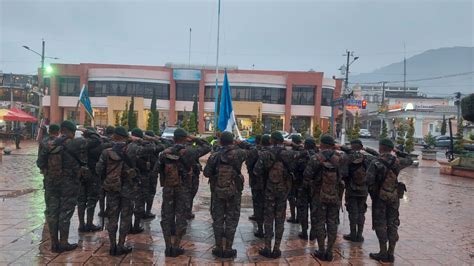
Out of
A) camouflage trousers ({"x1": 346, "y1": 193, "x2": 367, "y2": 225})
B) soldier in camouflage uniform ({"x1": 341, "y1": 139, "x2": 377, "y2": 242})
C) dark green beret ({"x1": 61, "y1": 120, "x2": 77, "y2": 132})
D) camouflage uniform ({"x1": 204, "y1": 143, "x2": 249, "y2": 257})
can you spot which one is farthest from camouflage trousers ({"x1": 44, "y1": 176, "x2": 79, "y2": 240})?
camouflage trousers ({"x1": 346, "y1": 193, "x2": 367, "y2": 225})

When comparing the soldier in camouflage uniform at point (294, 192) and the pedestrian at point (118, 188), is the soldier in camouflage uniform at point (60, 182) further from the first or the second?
the soldier in camouflage uniform at point (294, 192)

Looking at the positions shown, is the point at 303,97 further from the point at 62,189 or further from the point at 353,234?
the point at 62,189

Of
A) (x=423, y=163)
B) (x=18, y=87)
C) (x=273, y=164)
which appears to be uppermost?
(x=18, y=87)

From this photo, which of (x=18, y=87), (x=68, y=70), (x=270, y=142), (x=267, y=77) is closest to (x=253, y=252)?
(x=270, y=142)

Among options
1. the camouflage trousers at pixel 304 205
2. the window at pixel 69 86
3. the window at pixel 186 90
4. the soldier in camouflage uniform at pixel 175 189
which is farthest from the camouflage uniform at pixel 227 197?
the window at pixel 69 86

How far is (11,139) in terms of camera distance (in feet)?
100

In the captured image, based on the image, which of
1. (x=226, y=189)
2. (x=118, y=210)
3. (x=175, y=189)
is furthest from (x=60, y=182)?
(x=226, y=189)

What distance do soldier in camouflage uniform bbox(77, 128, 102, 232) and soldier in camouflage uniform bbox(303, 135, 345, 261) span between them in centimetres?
396

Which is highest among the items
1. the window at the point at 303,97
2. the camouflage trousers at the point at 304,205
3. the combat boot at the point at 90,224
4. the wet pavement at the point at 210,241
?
the window at the point at 303,97

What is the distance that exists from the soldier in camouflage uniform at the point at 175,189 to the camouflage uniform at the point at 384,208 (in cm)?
301

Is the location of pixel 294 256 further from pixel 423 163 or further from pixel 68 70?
pixel 68 70

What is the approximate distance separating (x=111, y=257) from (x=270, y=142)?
326cm

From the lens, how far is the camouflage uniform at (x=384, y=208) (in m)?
5.96

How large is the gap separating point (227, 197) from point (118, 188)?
1725mm
